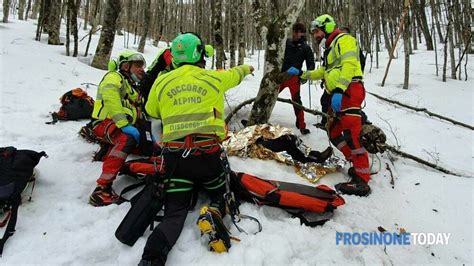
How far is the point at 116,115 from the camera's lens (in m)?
3.64

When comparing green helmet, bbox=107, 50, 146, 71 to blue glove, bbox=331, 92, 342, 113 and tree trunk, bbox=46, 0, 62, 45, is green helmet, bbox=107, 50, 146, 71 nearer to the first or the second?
blue glove, bbox=331, 92, 342, 113

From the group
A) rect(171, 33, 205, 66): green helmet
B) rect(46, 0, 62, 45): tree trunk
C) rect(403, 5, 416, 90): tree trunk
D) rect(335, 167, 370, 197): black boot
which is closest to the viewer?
rect(171, 33, 205, 66): green helmet

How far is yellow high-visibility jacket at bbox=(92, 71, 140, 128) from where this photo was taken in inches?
144

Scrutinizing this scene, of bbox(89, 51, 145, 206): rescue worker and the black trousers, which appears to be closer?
the black trousers

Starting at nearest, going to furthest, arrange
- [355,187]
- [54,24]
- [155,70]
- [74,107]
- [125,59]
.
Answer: [355,187] → [125,59] → [155,70] → [74,107] → [54,24]

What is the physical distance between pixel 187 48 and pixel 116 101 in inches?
48.2

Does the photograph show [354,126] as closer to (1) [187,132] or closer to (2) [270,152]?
(2) [270,152]

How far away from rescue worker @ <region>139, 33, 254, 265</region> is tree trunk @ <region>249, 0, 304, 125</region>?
66.8 inches

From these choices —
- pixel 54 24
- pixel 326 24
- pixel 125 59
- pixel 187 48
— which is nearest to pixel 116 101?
pixel 125 59

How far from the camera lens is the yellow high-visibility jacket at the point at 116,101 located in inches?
144

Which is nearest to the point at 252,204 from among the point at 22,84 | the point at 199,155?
the point at 199,155

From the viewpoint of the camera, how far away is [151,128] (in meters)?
4.21

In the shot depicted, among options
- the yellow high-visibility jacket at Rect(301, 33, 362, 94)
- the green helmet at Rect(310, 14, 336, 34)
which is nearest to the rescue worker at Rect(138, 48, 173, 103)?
the green helmet at Rect(310, 14, 336, 34)

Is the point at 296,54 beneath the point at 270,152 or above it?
above
